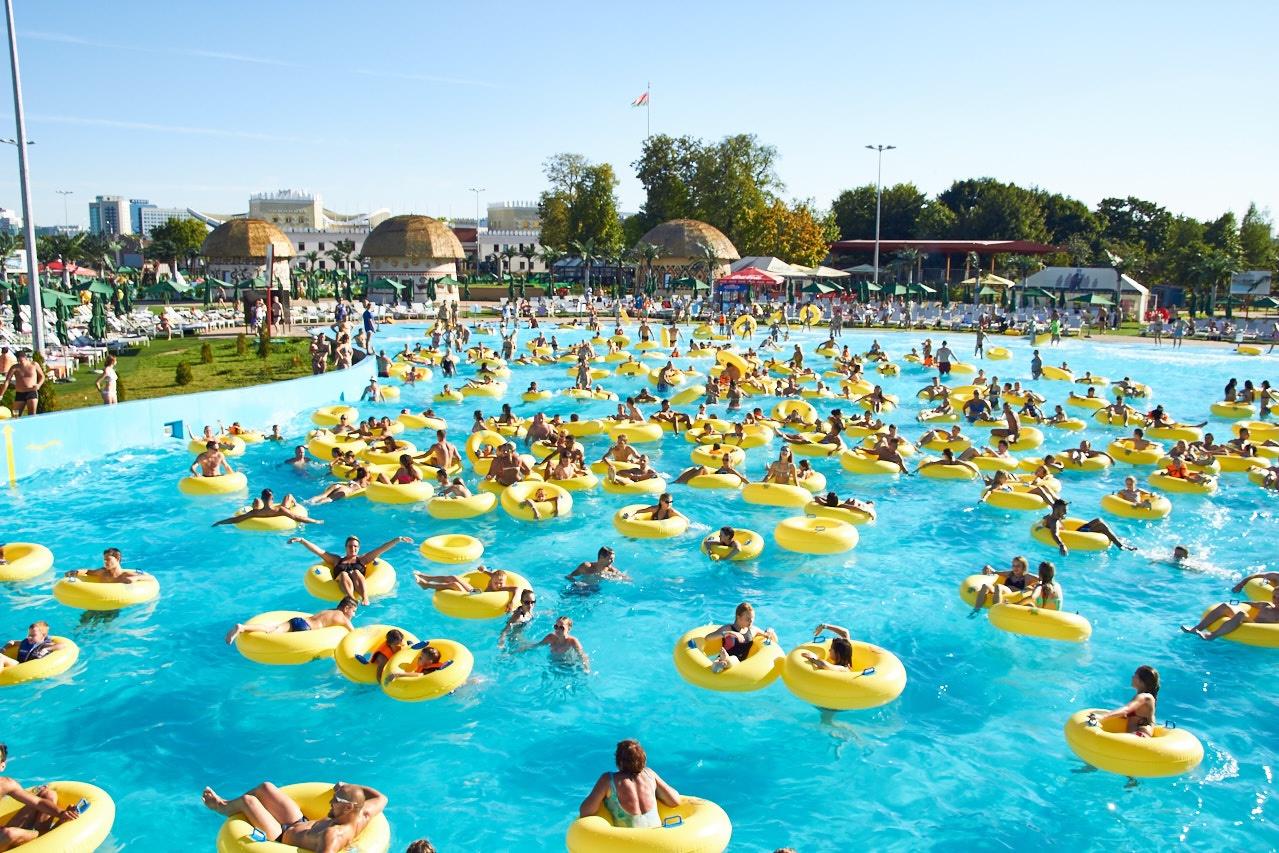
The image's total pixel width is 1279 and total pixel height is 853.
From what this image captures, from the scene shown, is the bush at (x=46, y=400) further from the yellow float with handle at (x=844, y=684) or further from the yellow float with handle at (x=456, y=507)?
the yellow float with handle at (x=844, y=684)

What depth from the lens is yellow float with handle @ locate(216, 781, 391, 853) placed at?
5.31 m

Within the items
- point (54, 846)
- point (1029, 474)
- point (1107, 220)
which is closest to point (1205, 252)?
point (1107, 220)

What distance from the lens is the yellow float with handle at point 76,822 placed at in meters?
5.43

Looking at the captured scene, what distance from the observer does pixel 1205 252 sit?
146ft

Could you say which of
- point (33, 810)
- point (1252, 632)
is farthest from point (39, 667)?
point (1252, 632)

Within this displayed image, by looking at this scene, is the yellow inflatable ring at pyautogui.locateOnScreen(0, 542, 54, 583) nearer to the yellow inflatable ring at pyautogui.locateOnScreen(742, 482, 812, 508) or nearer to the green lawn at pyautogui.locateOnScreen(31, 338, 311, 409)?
the green lawn at pyautogui.locateOnScreen(31, 338, 311, 409)

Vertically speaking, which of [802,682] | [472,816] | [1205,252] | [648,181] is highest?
[648,181]

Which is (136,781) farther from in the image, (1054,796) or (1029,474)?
(1029,474)

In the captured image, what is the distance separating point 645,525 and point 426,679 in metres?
4.36

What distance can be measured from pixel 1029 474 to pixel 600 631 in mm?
7965

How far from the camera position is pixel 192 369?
2241cm

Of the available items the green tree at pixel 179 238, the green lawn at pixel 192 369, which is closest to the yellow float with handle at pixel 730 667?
the green lawn at pixel 192 369

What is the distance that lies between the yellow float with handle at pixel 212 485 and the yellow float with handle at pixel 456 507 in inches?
128

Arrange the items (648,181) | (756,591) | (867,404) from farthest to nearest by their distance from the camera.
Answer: (648,181), (867,404), (756,591)
